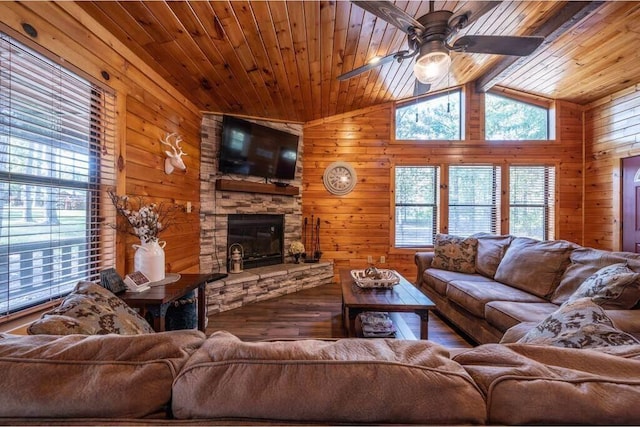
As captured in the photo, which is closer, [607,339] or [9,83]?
[607,339]

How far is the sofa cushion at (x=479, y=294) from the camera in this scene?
2.41m

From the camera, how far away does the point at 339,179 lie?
475 centimetres

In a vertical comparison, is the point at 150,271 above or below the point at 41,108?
below

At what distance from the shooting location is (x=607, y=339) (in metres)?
0.89

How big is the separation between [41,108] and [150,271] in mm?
1249

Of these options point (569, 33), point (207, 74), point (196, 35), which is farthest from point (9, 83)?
point (569, 33)

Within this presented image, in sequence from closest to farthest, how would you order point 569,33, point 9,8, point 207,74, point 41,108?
point 9,8
point 41,108
point 207,74
point 569,33

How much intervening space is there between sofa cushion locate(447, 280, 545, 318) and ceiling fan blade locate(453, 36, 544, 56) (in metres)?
1.99

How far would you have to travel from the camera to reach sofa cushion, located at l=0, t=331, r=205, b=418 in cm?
56

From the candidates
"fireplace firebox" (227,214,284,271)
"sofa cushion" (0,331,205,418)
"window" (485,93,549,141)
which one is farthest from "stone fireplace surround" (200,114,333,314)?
"window" (485,93,549,141)

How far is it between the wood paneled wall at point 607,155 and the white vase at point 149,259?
603cm

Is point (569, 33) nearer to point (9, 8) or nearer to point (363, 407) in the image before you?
point (363, 407)

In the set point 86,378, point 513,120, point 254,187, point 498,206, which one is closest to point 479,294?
point 86,378

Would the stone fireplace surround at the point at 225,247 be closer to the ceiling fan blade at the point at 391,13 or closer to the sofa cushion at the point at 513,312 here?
the sofa cushion at the point at 513,312
